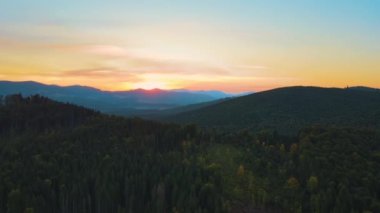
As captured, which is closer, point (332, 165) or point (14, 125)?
point (332, 165)

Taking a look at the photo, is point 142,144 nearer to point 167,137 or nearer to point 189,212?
point 167,137

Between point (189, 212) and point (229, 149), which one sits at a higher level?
point (229, 149)

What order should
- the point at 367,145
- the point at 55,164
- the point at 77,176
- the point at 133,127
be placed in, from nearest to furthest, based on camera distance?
the point at 77,176
the point at 55,164
the point at 367,145
the point at 133,127

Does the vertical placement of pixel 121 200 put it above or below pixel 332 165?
below

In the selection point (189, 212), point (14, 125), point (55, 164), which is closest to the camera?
point (189, 212)

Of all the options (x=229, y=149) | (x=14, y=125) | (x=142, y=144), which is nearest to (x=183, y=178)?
(x=229, y=149)

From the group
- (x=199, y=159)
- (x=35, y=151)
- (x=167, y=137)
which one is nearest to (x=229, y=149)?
(x=199, y=159)

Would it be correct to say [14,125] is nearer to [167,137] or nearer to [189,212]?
[167,137]
